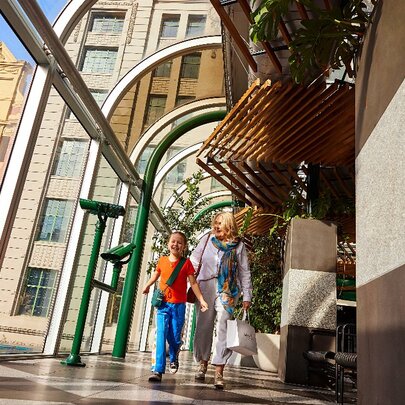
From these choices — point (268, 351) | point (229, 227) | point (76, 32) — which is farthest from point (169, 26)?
point (268, 351)

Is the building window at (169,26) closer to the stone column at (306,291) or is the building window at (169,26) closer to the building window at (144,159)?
the building window at (144,159)

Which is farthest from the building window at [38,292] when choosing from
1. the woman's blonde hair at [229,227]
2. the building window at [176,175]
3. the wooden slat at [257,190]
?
the building window at [176,175]

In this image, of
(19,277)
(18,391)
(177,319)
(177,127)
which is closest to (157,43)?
(177,127)

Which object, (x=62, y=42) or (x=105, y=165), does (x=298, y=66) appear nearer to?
(x=62, y=42)

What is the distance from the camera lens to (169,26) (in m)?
6.84

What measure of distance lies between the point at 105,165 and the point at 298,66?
5159 mm

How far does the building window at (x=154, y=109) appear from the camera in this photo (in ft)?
27.0

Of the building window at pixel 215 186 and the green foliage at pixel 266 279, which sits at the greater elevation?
the building window at pixel 215 186

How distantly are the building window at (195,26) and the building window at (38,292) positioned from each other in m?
4.25

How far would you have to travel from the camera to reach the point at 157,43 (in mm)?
6992

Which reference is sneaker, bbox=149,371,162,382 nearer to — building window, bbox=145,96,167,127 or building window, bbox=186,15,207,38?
building window, bbox=186,15,207,38

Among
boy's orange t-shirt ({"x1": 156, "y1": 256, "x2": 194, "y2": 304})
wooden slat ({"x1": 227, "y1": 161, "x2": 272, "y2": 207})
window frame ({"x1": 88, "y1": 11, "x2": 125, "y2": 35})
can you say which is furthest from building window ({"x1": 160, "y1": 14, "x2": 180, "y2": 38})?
boy's orange t-shirt ({"x1": 156, "y1": 256, "x2": 194, "y2": 304})

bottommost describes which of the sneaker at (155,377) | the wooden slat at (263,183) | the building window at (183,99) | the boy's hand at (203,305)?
the sneaker at (155,377)

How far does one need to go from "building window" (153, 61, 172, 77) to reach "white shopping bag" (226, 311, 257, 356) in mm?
4980
